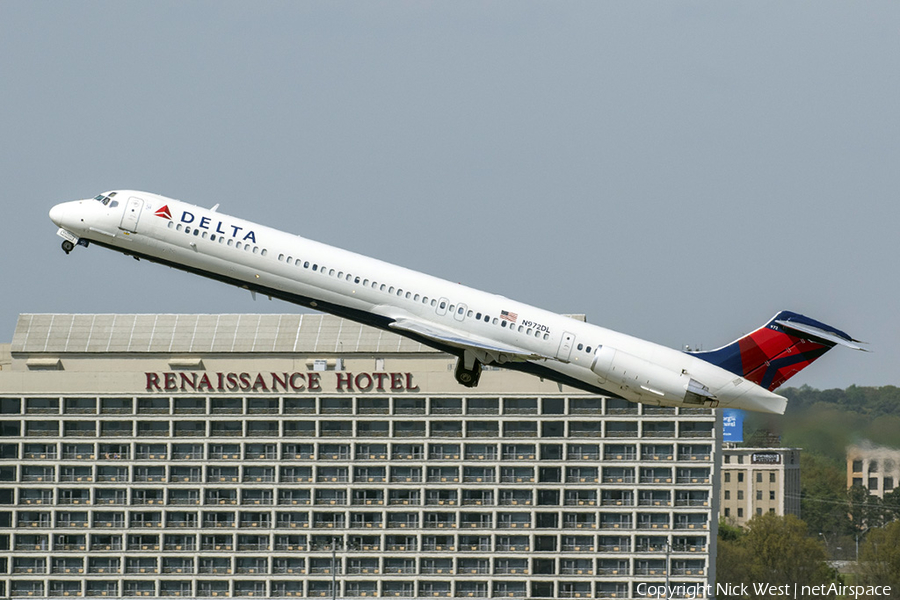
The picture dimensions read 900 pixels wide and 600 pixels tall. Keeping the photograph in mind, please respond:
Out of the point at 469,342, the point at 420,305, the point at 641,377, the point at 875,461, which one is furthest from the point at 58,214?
the point at 875,461

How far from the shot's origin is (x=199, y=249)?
64.7m

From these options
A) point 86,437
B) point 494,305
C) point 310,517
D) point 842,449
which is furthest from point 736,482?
point 494,305

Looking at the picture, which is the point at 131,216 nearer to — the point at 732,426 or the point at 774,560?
the point at 774,560

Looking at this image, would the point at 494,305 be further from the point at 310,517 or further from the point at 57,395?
the point at 57,395

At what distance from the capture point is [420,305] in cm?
6412

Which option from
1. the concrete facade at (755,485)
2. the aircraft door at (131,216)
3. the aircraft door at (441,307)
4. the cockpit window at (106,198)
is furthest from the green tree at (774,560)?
the cockpit window at (106,198)

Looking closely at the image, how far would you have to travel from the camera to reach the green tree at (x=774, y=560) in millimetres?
138250

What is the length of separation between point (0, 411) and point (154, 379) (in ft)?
47.0

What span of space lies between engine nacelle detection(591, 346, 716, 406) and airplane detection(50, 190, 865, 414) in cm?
5

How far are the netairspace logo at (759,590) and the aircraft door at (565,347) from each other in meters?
62.9

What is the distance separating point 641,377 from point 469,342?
793 cm

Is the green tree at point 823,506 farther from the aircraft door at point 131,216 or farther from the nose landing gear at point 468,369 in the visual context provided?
the aircraft door at point 131,216

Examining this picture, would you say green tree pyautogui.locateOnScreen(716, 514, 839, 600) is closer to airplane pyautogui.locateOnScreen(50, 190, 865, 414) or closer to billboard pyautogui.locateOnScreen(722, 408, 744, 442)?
billboard pyautogui.locateOnScreen(722, 408, 744, 442)

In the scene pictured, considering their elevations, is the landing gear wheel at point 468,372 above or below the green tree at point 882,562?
above
